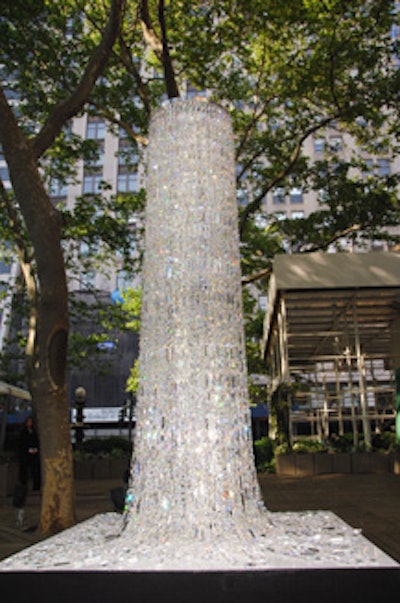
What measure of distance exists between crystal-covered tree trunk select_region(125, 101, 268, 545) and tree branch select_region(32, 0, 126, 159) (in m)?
2.46

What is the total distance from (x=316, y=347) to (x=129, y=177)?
74.2ft

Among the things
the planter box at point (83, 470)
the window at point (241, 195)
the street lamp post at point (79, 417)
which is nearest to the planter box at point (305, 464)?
the planter box at point (83, 470)

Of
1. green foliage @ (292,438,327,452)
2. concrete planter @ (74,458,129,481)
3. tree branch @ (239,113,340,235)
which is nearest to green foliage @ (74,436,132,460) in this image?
concrete planter @ (74,458,129,481)

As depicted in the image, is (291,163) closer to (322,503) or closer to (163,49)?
(163,49)

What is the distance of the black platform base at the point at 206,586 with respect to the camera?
2.45 m

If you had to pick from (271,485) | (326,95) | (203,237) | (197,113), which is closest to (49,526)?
(203,237)

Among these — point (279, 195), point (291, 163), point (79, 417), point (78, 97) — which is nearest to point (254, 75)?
point (291, 163)

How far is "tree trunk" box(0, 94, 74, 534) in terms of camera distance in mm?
6195

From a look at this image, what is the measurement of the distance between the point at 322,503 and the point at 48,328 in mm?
4901

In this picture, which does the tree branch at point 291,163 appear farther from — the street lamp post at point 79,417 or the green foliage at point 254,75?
the street lamp post at point 79,417

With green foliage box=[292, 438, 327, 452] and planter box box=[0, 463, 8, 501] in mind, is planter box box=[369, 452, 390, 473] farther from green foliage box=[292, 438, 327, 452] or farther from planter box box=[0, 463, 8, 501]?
planter box box=[0, 463, 8, 501]

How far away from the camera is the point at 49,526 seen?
6.05 metres

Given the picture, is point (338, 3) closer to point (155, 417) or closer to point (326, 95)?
point (326, 95)

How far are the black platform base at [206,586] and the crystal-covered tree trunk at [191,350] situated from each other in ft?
2.66
